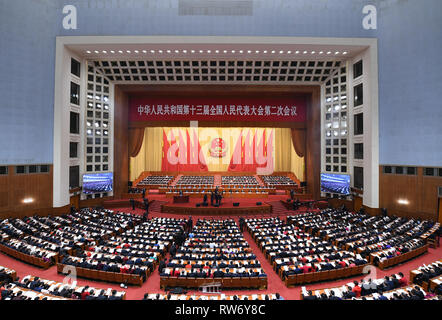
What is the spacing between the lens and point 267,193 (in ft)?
68.8

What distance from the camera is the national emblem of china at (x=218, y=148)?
100 feet

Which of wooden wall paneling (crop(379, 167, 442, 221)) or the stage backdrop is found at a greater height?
the stage backdrop

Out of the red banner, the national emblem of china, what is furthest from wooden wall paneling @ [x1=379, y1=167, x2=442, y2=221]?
the national emblem of china

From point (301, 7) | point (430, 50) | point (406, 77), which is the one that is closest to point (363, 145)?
point (406, 77)

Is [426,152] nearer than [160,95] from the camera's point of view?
Yes

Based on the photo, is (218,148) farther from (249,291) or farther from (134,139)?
(249,291)

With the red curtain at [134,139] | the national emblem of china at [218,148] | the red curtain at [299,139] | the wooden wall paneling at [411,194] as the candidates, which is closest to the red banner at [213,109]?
the red curtain at [134,139]

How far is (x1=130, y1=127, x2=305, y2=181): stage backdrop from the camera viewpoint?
3031 cm

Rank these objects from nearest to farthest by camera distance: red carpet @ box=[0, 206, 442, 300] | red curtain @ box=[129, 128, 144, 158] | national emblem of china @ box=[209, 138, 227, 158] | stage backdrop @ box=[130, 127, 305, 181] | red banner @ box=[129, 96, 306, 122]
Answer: red carpet @ box=[0, 206, 442, 300] < red banner @ box=[129, 96, 306, 122] < red curtain @ box=[129, 128, 144, 158] < stage backdrop @ box=[130, 127, 305, 181] < national emblem of china @ box=[209, 138, 227, 158]

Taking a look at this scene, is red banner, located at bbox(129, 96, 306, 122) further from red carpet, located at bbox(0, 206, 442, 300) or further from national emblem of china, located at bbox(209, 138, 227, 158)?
red carpet, located at bbox(0, 206, 442, 300)

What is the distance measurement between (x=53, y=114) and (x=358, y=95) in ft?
71.3

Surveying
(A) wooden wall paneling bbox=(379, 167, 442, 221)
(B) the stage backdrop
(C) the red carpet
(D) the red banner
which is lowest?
(C) the red carpet

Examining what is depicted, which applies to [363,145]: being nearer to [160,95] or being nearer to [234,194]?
[234,194]

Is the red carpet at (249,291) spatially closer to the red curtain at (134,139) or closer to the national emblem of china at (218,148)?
the red curtain at (134,139)
